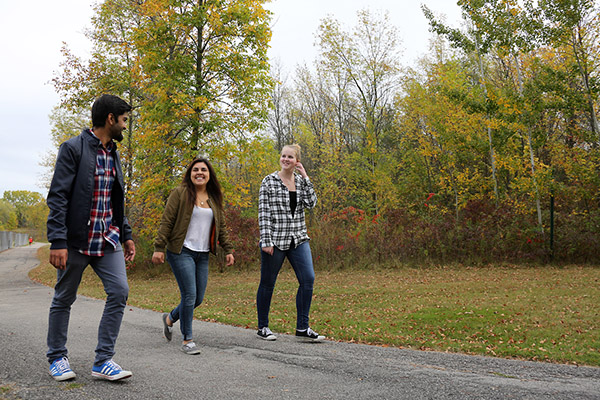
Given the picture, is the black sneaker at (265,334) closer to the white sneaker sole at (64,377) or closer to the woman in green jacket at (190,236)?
the woman in green jacket at (190,236)

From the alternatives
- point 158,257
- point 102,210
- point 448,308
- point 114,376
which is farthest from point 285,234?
point 448,308

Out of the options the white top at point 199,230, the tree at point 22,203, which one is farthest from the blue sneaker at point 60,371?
the tree at point 22,203

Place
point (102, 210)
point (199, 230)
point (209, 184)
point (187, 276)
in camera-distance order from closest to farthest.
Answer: point (102, 210)
point (187, 276)
point (199, 230)
point (209, 184)

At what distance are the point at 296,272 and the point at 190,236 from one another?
148 centimetres

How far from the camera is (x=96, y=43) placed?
2412 cm

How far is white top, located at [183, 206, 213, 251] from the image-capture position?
537 cm

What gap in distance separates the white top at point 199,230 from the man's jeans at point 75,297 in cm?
132

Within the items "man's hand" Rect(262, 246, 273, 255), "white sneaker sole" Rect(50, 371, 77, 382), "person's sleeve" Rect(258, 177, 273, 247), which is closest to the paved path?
"white sneaker sole" Rect(50, 371, 77, 382)

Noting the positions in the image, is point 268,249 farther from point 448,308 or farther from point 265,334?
point 448,308

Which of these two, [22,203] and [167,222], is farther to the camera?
[22,203]

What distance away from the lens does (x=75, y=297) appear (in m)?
3.87

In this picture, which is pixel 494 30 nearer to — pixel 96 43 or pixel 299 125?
pixel 96 43

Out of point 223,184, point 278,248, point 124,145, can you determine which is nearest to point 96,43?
point 124,145

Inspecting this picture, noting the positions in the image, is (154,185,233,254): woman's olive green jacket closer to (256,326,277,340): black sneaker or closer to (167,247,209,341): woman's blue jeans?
(167,247,209,341): woman's blue jeans
